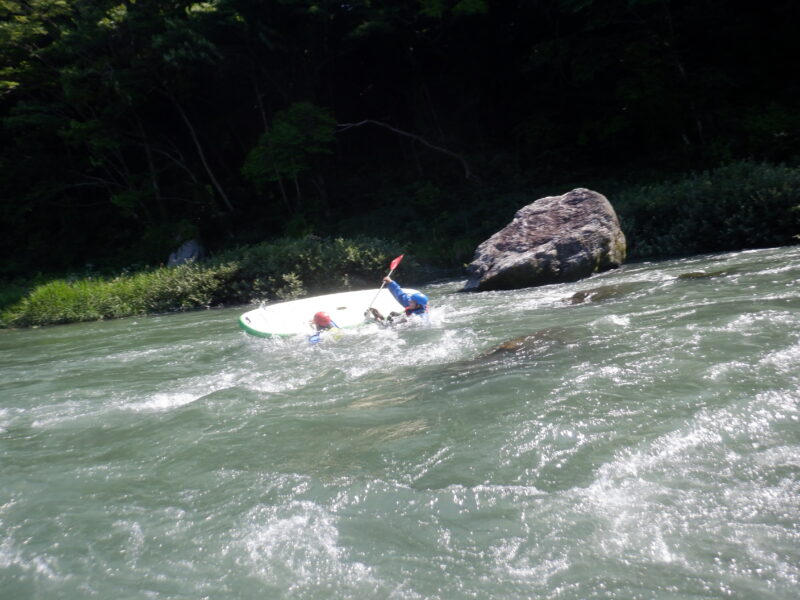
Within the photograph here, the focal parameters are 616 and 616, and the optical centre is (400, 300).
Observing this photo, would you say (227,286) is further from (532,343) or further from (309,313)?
(532,343)

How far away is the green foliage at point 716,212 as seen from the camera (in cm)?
1122

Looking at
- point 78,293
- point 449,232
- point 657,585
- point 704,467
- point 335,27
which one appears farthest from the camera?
point 335,27

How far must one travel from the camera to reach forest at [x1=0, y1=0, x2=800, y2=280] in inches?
635

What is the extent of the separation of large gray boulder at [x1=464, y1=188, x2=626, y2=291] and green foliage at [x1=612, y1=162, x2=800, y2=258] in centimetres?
183

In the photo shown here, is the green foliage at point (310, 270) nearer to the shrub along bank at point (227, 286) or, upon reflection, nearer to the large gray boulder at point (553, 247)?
the shrub along bank at point (227, 286)

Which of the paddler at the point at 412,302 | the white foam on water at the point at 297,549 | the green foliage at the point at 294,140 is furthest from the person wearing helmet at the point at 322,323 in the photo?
the green foliage at the point at 294,140

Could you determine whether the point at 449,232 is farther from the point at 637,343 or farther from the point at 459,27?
the point at 637,343

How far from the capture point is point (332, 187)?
71.5 ft

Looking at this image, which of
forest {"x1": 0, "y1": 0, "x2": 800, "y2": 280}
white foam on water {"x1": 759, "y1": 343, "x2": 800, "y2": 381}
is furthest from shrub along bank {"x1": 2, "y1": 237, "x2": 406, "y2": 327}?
white foam on water {"x1": 759, "y1": 343, "x2": 800, "y2": 381}

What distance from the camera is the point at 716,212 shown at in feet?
39.4

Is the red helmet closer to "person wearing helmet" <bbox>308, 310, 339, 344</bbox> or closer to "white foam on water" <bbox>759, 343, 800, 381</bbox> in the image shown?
"person wearing helmet" <bbox>308, 310, 339, 344</bbox>

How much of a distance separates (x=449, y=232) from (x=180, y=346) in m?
9.87

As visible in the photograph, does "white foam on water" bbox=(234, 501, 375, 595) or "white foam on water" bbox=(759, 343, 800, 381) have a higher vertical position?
"white foam on water" bbox=(234, 501, 375, 595)

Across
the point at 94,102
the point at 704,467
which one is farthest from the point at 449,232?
the point at 704,467
